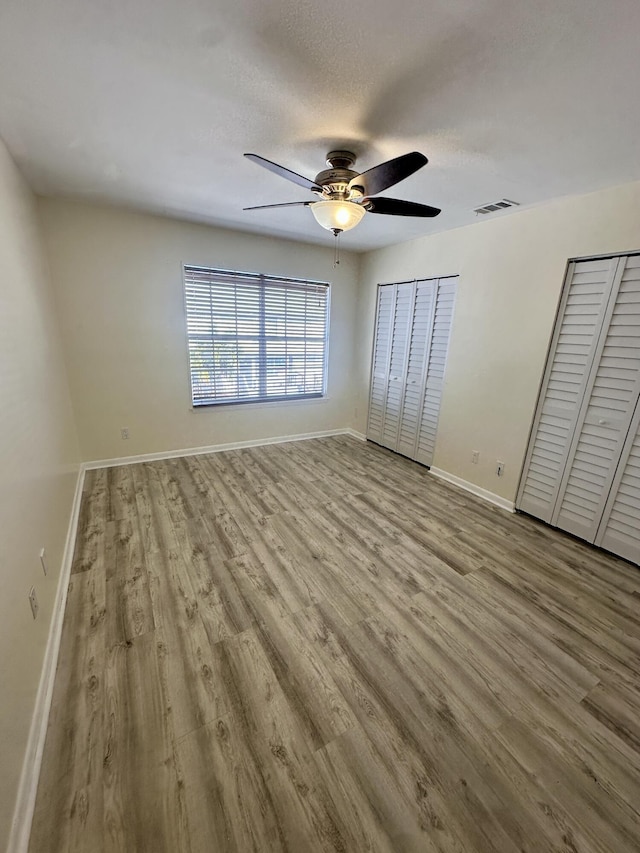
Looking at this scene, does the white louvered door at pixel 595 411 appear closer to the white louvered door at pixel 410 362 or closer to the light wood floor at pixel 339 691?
the light wood floor at pixel 339 691

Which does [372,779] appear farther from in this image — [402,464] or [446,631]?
[402,464]

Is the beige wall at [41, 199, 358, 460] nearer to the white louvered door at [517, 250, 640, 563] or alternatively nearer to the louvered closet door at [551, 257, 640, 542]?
the white louvered door at [517, 250, 640, 563]

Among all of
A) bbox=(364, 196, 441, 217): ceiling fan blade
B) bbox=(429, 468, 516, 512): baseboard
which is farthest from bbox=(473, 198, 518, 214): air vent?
bbox=(429, 468, 516, 512): baseboard

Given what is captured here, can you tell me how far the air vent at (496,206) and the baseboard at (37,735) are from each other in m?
3.73

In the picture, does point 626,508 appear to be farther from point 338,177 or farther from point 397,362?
point 338,177

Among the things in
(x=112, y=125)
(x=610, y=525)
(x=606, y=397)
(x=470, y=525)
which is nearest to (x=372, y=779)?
(x=470, y=525)

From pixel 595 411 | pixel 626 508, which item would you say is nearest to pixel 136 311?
pixel 595 411

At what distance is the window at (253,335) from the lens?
3553 millimetres

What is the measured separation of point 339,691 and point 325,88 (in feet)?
8.27

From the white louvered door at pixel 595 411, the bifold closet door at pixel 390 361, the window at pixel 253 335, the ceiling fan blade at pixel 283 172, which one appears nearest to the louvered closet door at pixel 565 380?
the white louvered door at pixel 595 411

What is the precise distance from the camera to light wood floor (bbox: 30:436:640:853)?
103cm

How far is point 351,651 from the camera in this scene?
1.58m

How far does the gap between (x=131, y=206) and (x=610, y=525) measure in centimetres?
454

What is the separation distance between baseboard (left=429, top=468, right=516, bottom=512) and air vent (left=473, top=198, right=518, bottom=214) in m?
2.34
